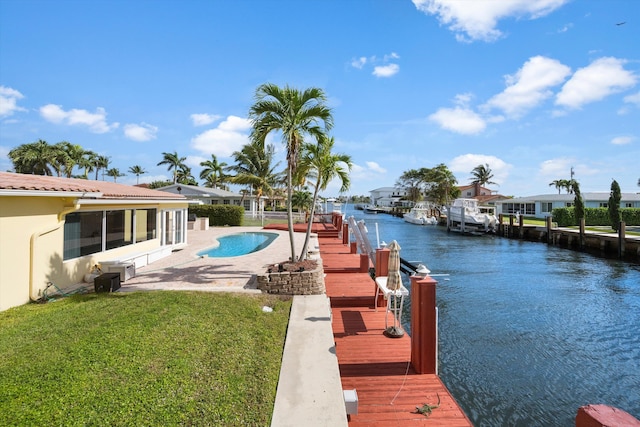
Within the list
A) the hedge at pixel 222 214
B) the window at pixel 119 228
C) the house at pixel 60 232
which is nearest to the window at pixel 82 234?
the house at pixel 60 232

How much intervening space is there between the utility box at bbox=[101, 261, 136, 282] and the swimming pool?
4.52m

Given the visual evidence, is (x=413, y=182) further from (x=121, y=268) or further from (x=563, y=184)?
(x=121, y=268)

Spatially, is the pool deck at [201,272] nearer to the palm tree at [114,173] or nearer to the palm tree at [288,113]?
the palm tree at [288,113]

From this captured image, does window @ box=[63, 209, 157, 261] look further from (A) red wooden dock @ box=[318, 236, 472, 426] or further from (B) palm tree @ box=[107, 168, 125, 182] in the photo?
(B) palm tree @ box=[107, 168, 125, 182]

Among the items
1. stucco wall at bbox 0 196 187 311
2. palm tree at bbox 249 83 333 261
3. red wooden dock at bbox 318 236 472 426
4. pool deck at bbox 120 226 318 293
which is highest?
palm tree at bbox 249 83 333 261

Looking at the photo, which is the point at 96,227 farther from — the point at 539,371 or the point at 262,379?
the point at 539,371

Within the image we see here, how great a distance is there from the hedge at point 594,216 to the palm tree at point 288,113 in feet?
130

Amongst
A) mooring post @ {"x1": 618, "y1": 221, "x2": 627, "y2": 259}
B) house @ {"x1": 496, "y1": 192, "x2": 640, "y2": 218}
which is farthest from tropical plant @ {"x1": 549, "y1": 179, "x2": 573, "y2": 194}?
mooring post @ {"x1": 618, "y1": 221, "x2": 627, "y2": 259}

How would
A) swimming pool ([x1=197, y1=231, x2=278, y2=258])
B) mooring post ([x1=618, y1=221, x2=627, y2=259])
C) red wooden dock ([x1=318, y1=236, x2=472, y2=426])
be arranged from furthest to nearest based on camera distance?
mooring post ([x1=618, y1=221, x2=627, y2=259]), swimming pool ([x1=197, y1=231, x2=278, y2=258]), red wooden dock ([x1=318, y1=236, x2=472, y2=426])

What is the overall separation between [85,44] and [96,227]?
768 cm

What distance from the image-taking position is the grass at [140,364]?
330 cm

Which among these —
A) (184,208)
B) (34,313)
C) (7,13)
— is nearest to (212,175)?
(184,208)

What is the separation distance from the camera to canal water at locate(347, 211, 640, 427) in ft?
20.0

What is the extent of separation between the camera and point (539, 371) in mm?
7137
